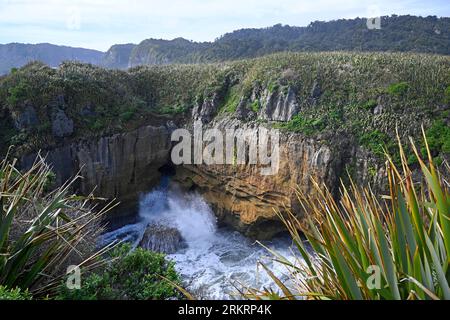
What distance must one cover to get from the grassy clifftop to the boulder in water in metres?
4.06

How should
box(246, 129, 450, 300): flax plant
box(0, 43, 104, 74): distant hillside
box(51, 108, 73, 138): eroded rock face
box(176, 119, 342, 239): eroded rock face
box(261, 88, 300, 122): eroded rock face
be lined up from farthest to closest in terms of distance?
box(0, 43, 104, 74): distant hillside
box(261, 88, 300, 122): eroded rock face
box(51, 108, 73, 138): eroded rock face
box(176, 119, 342, 239): eroded rock face
box(246, 129, 450, 300): flax plant

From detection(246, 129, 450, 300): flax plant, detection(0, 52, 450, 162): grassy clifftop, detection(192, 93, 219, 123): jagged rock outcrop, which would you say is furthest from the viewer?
detection(192, 93, 219, 123): jagged rock outcrop

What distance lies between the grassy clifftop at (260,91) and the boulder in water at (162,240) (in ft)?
13.3

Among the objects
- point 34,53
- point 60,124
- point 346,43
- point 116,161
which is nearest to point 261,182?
point 116,161

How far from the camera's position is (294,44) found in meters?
45.1

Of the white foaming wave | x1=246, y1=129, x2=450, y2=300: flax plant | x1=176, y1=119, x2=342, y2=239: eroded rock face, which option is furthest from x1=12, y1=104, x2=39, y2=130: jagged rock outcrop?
x1=246, y1=129, x2=450, y2=300: flax plant

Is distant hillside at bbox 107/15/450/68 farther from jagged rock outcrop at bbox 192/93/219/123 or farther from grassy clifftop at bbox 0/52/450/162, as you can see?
jagged rock outcrop at bbox 192/93/219/123

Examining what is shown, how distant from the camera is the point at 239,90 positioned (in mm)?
15938

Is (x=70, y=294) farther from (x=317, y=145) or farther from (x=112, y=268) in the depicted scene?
(x=317, y=145)

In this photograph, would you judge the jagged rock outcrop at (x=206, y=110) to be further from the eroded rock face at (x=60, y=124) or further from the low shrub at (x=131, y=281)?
the low shrub at (x=131, y=281)

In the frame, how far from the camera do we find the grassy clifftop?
12.5m

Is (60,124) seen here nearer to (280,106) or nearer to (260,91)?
(260,91)

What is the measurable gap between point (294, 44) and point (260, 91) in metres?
32.7

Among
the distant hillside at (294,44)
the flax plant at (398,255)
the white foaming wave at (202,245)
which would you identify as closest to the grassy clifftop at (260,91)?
the white foaming wave at (202,245)
